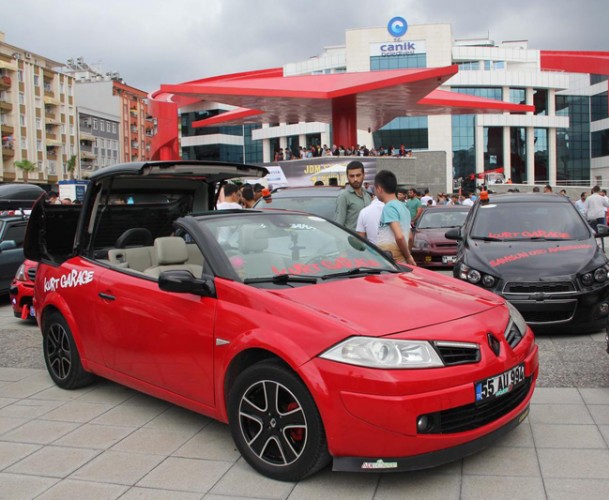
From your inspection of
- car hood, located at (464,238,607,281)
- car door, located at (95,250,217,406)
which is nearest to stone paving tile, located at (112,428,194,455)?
car door, located at (95,250,217,406)

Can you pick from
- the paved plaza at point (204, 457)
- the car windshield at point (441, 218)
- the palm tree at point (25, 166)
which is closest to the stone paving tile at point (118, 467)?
the paved plaza at point (204, 457)

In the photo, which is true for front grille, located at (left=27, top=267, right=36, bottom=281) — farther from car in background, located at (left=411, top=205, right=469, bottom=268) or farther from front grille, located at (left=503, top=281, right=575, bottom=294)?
car in background, located at (left=411, top=205, right=469, bottom=268)

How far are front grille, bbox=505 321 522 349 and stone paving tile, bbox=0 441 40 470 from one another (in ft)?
9.75

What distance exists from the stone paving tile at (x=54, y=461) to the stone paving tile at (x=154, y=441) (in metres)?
0.20

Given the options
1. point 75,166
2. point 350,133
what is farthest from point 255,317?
point 75,166

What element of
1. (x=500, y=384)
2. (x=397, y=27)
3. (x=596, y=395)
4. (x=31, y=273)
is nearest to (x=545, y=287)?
(x=596, y=395)

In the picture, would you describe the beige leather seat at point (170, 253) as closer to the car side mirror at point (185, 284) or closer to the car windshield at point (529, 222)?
the car side mirror at point (185, 284)

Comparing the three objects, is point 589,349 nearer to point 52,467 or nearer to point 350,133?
point 52,467

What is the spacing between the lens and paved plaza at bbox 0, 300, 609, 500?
321cm

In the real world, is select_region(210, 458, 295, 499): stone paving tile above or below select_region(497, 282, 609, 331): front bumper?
below

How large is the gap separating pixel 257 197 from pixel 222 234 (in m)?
5.60

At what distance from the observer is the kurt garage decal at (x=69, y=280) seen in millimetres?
4832

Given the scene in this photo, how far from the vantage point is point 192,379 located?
12.5ft

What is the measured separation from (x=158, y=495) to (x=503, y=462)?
189 cm
